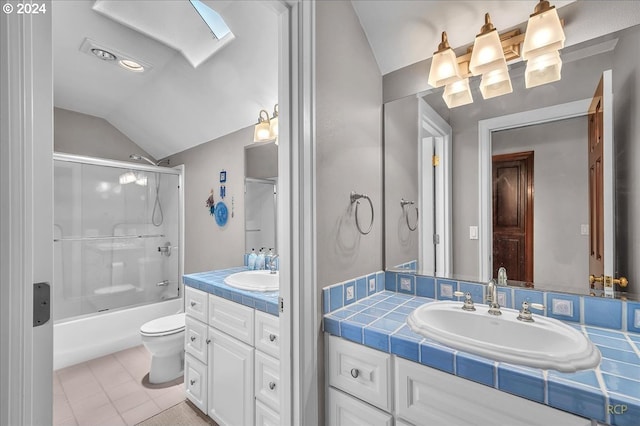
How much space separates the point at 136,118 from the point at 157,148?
1.44 ft

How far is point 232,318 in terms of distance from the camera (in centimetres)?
175

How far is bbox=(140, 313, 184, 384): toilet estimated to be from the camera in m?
2.25

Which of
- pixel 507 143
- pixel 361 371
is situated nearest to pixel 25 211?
pixel 361 371

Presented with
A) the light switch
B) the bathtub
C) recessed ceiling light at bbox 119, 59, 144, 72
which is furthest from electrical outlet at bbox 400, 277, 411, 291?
the bathtub

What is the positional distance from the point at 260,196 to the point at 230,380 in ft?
4.74

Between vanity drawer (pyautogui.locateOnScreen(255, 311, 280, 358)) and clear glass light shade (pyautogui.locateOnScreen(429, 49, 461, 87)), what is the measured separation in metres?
1.42

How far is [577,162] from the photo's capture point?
1240mm

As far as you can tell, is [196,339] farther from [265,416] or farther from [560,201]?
[560,201]

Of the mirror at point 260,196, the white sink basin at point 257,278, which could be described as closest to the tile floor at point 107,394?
the white sink basin at point 257,278

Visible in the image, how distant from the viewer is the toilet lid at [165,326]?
228cm

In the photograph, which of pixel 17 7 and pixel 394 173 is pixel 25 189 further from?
pixel 394 173

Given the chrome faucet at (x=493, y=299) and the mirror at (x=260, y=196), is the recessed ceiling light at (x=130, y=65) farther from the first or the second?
the chrome faucet at (x=493, y=299)

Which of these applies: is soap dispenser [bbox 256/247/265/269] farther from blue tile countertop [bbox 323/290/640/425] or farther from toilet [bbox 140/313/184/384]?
blue tile countertop [bbox 323/290/640/425]

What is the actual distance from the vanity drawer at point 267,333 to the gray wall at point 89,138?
10.0ft
